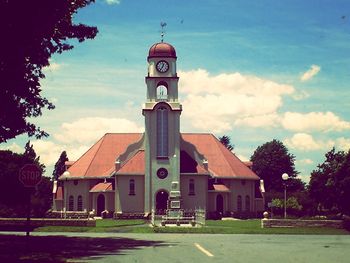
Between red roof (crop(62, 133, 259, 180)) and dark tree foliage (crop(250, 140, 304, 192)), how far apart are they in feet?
144

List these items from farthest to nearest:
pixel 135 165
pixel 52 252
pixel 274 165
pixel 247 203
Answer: pixel 274 165 → pixel 247 203 → pixel 135 165 → pixel 52 252

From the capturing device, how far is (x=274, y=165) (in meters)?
128

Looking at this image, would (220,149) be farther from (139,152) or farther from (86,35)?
(86,35)

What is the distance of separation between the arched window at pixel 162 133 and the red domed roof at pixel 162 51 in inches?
294

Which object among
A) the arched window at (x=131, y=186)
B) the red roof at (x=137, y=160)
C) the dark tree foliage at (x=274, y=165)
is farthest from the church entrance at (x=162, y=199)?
the dark tree foliage at (x=274, y=165)

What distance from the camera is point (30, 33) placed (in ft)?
→ 72.4

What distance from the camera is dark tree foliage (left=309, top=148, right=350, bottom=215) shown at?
58.4 meters

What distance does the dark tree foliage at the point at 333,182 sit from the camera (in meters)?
58.4

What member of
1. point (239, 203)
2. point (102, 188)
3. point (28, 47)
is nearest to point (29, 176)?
point (28, 47)

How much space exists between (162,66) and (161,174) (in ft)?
Answer: 46.7

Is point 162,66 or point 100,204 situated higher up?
point 162,66

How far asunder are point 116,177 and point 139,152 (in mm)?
5041

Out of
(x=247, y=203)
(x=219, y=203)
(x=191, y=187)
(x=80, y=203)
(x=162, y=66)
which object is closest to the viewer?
(x=191, y=187)

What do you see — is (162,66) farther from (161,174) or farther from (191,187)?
(191,187)
